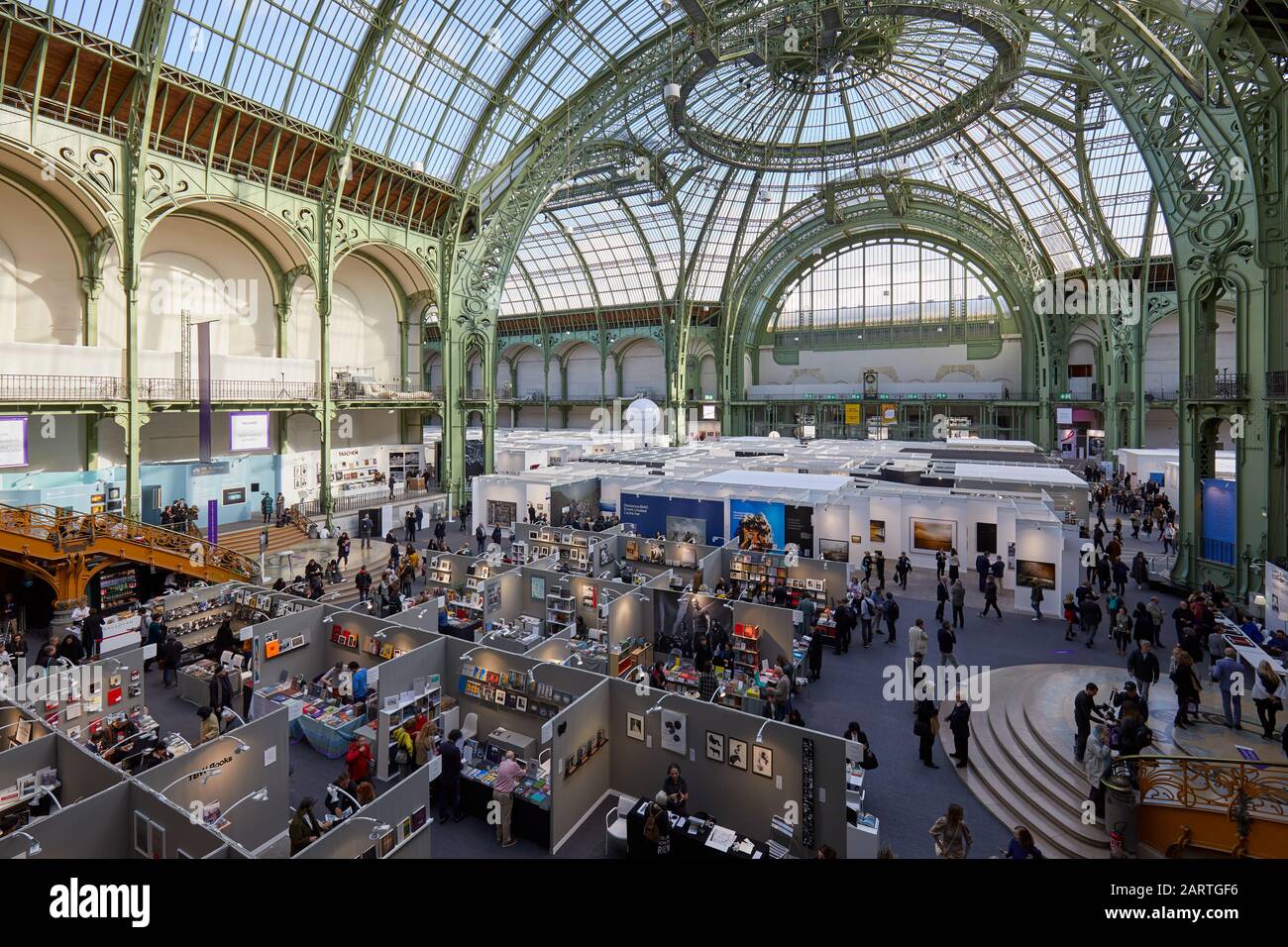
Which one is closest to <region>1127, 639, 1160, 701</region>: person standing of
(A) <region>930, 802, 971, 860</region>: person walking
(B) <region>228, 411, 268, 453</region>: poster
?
(A) <region>930, 802, 971, 860</region>: person walking

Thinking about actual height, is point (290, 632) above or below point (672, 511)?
below

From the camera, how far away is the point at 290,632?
562 inches

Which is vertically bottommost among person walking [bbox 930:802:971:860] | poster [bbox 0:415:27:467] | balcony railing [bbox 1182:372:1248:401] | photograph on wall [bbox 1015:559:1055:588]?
person walking [bbox 930:802:971:860]

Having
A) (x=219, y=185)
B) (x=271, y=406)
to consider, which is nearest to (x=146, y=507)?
(x=271, y=406)

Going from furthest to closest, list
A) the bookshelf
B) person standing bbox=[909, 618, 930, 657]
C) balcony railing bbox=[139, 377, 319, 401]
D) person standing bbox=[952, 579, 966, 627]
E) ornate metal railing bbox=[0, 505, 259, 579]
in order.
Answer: balcony railing bbox=[139, 377, 319, 401] → person standing bbox=[952, 579, 966, 627] → ornate metal railing bbox=[0, 505, 259, 579] → the bookshelf → person standing bbox=[909, 618, 930, 657]

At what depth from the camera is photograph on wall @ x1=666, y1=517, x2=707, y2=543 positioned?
25.4 m

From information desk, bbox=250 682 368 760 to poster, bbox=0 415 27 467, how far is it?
15.0 metres

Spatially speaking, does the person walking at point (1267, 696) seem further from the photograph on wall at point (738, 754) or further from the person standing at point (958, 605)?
the photograph on wall at point (738, 754)

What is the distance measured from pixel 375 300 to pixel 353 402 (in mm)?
8260

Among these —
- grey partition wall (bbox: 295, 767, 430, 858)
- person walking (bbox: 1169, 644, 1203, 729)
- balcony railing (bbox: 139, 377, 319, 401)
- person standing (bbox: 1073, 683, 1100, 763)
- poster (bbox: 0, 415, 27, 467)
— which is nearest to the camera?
grey partition wall (bbox: 295, 767, 430, 858)

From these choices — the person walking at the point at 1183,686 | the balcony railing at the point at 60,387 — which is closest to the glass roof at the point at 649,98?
the balcony railing at the point at 60,387

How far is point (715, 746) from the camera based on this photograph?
995 cm

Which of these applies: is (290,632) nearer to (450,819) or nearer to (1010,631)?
(450,819)

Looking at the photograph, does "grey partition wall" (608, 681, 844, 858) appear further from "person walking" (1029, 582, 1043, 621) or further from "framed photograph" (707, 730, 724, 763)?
"person walking" (1029, 582, 1043, 621)
